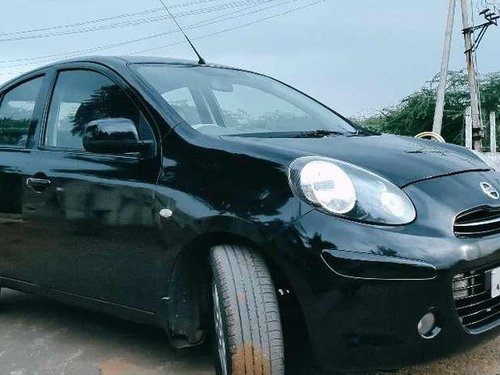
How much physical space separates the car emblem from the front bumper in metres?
0.32

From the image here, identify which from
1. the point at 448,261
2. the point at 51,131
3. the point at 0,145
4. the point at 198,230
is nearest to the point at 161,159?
the point at 198,230

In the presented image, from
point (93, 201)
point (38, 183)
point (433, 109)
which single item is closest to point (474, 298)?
point (93, 201)

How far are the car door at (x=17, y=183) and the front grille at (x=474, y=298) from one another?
6.91ft

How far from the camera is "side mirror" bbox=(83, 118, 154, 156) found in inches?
104

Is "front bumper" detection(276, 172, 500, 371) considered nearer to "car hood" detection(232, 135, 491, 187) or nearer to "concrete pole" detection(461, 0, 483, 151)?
"car hood" detection(232, 135, 491, 187)

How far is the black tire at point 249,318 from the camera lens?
2189 millimetres

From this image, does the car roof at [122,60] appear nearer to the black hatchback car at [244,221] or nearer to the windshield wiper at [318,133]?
the black hatchback car at [244,221]

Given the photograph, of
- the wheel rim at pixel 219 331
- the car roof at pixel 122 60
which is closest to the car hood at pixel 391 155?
the wheel rim at pixel 219 331

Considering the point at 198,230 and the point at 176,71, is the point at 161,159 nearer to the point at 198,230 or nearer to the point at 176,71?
the point at 198,230

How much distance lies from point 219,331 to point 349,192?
2.45 feet

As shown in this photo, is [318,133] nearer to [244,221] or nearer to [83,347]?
[244,221]

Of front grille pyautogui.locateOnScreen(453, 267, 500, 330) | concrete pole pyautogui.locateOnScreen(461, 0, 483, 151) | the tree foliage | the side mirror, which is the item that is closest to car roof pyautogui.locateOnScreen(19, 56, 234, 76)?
the side mirror

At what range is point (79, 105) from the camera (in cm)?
319

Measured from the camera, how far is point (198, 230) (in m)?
2.37
